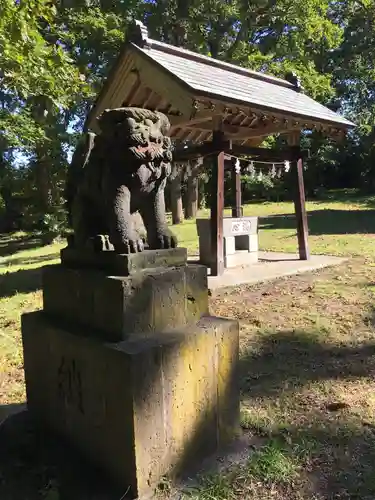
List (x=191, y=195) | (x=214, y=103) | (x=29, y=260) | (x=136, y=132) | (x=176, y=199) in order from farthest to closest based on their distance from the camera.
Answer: (x=191, y=195) → (x=176, y=199) → (x=29, y=260) → (x=214, y=103) → (x=136, y=132)

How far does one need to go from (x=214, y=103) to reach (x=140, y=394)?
4.65 metres

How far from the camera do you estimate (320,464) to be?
8.00 feet

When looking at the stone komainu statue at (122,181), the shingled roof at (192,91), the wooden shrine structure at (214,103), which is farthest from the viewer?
the wooden shrine structure at (214,103)

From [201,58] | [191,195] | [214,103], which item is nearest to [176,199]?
[191,195]

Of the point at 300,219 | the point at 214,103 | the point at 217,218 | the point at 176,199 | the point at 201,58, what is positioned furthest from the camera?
the point at 176,199

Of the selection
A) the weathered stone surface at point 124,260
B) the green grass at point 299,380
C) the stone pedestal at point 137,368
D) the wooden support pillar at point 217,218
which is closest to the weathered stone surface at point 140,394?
the stone pedestal at point 137,368

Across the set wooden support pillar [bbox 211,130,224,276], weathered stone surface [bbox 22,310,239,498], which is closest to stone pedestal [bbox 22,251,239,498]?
weathered stone surface [bbox 22,310,239,498]

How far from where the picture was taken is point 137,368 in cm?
204

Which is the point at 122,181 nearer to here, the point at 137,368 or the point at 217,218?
the point at 137,368

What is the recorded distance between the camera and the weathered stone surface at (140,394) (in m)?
2.09

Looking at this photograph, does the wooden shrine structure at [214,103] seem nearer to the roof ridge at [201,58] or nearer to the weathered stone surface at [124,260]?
the roof ridge at [201,58]

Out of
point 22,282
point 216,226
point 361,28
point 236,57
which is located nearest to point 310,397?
point 216,226

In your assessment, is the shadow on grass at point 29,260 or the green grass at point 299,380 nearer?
the green grass at point 299,380

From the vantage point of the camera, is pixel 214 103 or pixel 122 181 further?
pixel 214 103
